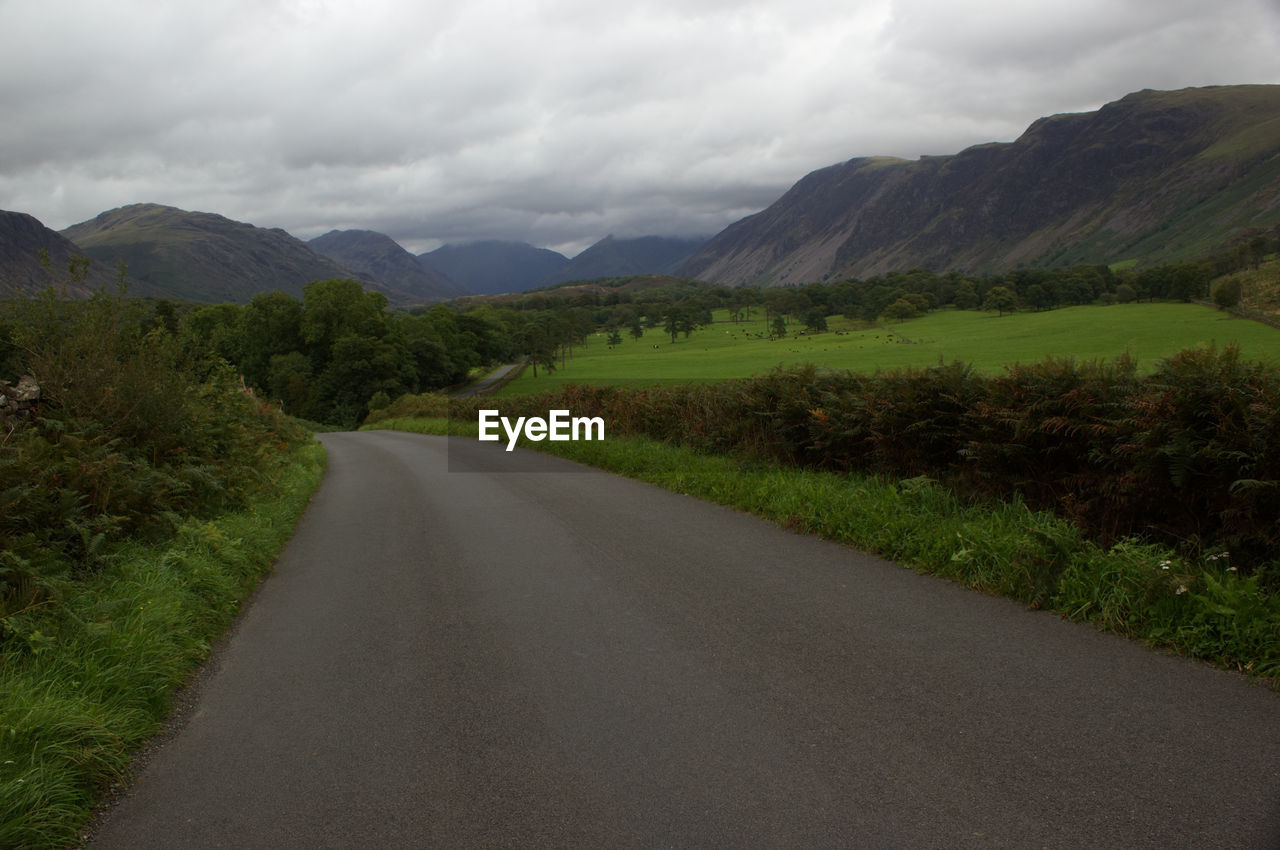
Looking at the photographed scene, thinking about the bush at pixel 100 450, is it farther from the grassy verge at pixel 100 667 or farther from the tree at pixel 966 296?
the tree at pixel 966 296

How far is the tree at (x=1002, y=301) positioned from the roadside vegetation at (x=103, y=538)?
415 ft

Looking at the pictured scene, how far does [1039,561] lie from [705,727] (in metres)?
3.37

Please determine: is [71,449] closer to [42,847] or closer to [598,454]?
[42,847]

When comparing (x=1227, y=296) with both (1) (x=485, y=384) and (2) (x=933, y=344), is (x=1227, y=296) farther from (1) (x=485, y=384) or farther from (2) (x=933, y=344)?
(1) (x=485, y=384)

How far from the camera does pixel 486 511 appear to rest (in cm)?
1159

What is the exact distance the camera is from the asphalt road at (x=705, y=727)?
3.28m

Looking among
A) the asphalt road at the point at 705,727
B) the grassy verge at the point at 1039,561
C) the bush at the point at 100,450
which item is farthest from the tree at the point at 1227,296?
the bush at the point at 100,450

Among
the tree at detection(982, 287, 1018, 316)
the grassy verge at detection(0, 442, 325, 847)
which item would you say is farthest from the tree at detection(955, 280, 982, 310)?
the grassy verge at detection(0, 442, 325, 847)

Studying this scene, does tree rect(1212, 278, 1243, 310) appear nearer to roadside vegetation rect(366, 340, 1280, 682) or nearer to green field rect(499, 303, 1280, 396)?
green field rect(499, 303, 1280, 396)

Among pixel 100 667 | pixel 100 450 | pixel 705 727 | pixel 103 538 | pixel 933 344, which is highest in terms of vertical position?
pixel 933 344

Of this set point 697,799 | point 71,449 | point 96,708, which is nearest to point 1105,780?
point 697,799

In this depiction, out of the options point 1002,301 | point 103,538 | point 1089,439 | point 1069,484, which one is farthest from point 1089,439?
point 1002,301

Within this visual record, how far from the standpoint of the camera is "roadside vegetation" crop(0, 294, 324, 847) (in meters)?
3.98

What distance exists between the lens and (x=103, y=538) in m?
6.71
